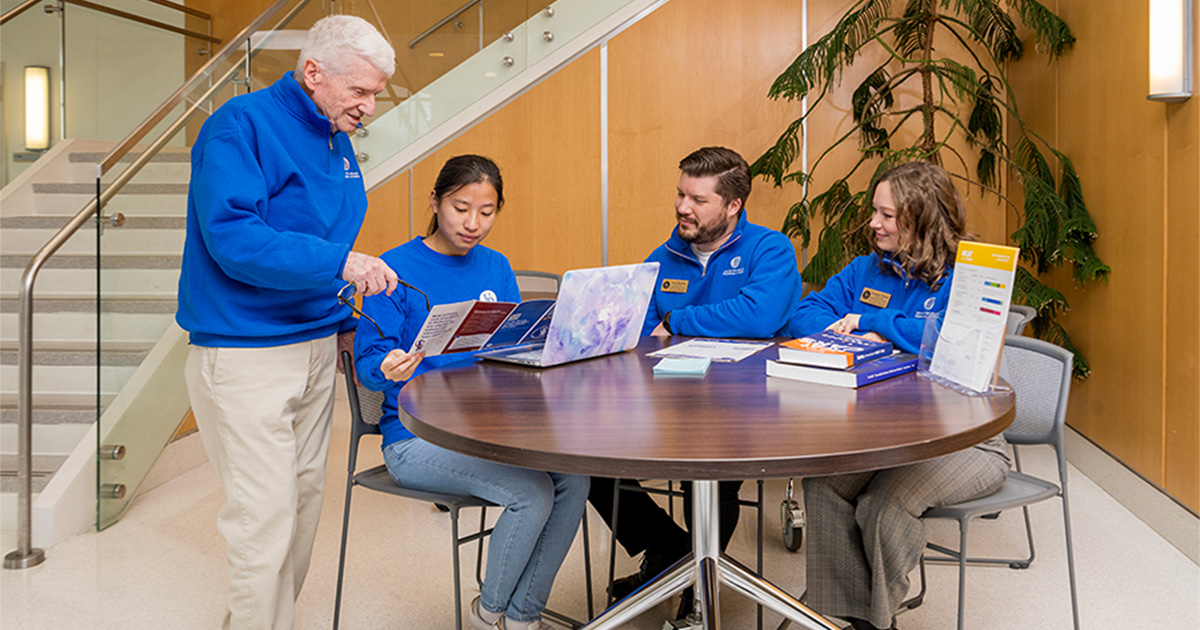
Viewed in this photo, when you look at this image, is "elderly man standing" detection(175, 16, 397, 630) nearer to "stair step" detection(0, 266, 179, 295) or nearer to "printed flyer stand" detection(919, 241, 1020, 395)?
"printed flyer stand" detection(919, 241, 1020, 395)

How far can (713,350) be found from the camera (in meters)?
2.17

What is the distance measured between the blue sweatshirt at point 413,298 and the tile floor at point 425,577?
803 millimetres

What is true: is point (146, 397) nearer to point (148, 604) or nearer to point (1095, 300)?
point (148, 604)

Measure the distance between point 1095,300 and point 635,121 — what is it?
8.37 ft

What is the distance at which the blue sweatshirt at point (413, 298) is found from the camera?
2041 mm

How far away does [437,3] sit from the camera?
496 centimetres

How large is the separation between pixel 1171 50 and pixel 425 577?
119 inches

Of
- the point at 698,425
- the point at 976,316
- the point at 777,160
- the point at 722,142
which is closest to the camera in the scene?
the point at 698,425

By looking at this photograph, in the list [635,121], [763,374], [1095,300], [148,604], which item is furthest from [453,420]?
[635,121]

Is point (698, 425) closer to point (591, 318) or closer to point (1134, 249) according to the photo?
point (591, 318)

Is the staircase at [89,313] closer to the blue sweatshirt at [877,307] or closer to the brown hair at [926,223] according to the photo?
the blue sweatshirt at [877,307]

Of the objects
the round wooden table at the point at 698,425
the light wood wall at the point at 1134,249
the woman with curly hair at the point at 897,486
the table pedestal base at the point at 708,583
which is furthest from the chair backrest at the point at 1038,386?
the light wood wall at the point at 1134,249

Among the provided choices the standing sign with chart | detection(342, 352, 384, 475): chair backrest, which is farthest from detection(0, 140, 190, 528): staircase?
the standing sign with chart

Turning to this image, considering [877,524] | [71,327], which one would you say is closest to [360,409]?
[877,524]
